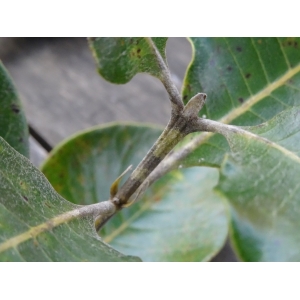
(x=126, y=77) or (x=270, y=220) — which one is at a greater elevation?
(x=126, y=77)

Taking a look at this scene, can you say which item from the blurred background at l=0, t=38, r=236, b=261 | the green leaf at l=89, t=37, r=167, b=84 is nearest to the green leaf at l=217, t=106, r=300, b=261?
the green leaf at l=89, t=37, r=167, b=84

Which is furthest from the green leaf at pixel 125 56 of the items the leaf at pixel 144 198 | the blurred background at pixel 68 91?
the blurred background at pixel 68 91

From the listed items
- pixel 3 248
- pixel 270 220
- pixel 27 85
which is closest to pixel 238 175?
pixel 270 220

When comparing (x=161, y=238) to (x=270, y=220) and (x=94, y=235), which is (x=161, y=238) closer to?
(x=270, y=220)

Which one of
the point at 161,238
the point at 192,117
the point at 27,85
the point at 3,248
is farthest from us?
the point at 27,85

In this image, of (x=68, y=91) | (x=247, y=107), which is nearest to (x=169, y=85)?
(x=247, y=107)

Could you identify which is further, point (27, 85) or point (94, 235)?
point (27, 85)

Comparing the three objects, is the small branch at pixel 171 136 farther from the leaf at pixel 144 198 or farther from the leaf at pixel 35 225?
the leaf at pixel 144 198
